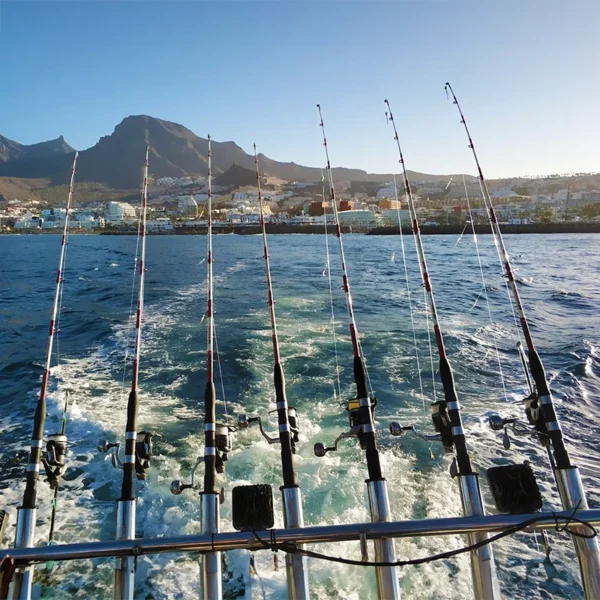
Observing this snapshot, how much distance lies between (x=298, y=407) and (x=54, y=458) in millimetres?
5953

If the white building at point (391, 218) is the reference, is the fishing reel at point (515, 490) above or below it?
below

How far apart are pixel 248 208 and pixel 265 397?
176m

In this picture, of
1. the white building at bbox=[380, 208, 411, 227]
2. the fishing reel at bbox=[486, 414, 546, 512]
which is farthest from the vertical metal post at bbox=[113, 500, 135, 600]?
the white building at bbox=[380, 208, 411, 227]

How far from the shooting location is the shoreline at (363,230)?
97.8 m

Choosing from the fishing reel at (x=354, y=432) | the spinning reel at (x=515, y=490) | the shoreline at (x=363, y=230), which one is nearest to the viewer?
the spinning reel at (x=515, y=490)

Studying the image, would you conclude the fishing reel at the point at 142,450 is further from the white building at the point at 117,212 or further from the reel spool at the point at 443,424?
the white building at the point at 117,212

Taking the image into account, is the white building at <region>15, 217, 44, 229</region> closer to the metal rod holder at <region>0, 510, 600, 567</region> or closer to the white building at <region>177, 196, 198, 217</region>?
the white building at <region>177, 196, 198, 217</region>

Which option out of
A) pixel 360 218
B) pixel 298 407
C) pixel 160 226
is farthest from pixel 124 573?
pixel 160 226

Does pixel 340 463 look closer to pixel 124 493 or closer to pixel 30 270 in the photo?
pixel 124 493

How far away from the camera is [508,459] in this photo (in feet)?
24.6

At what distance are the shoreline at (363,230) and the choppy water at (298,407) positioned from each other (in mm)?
69927

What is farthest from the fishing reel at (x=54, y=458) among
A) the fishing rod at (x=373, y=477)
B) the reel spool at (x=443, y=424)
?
the reel spool at (x=443, y=424)

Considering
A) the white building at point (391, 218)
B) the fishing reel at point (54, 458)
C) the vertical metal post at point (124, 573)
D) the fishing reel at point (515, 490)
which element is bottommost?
the vertical metal post at point (124, 573)

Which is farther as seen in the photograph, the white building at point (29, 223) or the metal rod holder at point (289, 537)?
the white building at point (29, 223)
